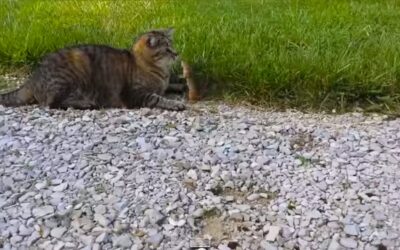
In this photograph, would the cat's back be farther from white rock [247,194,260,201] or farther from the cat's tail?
white rock [247,194,260,201]

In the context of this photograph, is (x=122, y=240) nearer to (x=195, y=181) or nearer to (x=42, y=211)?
(x=42, y=211)

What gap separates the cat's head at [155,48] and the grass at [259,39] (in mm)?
302

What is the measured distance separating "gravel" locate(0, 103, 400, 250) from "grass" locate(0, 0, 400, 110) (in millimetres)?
417

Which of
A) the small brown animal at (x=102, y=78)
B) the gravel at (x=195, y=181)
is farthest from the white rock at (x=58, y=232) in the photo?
the small brown animal at (x=102, y=78)

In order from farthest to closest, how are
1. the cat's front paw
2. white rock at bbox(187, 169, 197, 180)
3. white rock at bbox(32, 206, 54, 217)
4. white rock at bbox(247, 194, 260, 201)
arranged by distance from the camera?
the cat's front paw → white rock at bbox(187, 169, 197, 180) → white rock at bbox(247, 194, 260, 201) → white rock at bbox(32, 206, 54, 217)

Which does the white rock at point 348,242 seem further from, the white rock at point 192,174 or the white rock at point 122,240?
the white rock at point 122,240

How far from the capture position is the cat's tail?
14.4 ft

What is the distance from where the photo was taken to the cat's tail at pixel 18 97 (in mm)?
4379

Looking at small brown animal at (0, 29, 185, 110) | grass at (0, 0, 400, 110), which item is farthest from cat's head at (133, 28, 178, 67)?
grass at (0, 0, 400, 110)

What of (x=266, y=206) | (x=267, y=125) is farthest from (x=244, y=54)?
(x=266, y=206)

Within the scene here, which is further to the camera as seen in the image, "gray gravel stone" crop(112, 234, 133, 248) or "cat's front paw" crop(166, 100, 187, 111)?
"cat's front paw" crop(166, 100, 187, 111)

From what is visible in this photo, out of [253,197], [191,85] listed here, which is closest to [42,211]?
[253,197]

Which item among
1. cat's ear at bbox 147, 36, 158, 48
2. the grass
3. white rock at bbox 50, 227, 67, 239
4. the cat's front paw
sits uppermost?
cat's ear at bbox 147, 36, 158, 48

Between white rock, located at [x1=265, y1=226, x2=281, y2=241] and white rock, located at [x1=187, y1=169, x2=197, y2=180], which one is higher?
white rock, located at [x1=187, y1=169, x2=197, y2=180]
